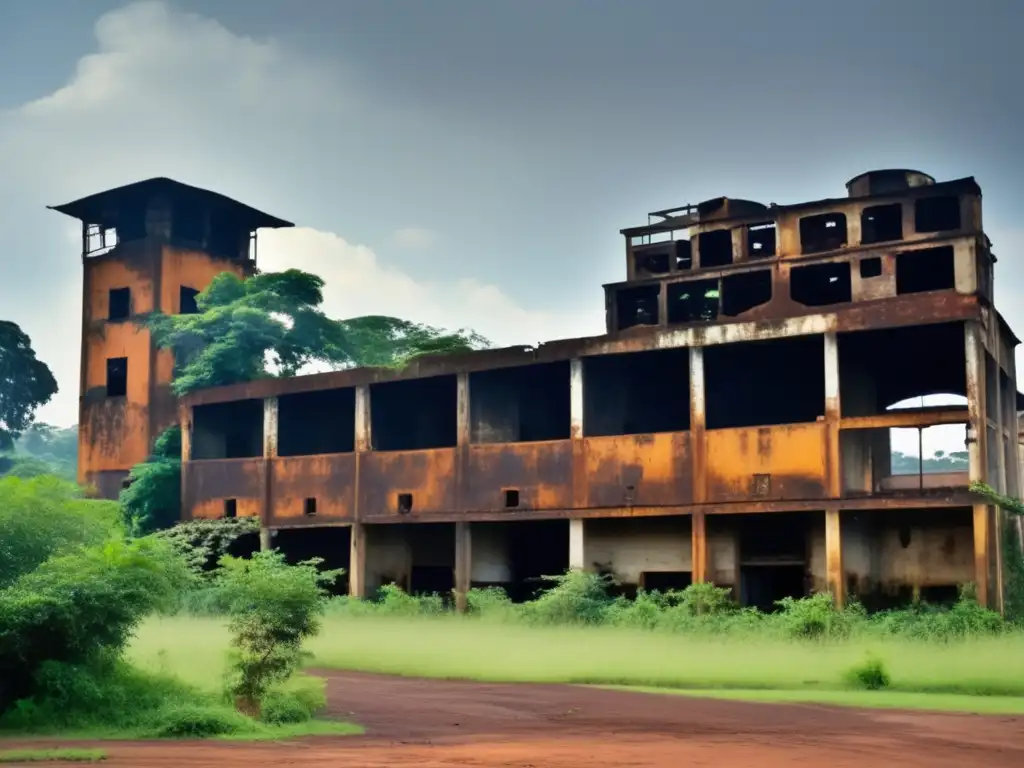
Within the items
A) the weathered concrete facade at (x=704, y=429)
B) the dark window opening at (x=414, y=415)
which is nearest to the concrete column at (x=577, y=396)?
the weathered concrete facade at (x=704, y=429)

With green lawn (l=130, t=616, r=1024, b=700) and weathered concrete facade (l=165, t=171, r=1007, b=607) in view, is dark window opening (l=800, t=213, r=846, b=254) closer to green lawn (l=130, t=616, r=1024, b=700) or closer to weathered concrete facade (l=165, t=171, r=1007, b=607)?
weathered concrete facade (l=165, t=171, r=1007, b=607)

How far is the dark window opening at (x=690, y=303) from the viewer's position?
35.4m

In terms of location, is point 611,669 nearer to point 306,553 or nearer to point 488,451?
point 488,451

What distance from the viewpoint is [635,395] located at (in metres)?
32.1

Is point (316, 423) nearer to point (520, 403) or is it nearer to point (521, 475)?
point (520, 403)

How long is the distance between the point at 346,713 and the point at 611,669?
606 centimetres

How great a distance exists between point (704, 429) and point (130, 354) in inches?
889

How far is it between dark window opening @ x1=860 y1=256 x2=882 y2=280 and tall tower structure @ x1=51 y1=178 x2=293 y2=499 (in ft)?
73.2

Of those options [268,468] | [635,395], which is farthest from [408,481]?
[635,395]

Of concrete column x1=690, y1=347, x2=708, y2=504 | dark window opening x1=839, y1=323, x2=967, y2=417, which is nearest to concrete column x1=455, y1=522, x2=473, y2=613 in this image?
concrete column x1=690, y1=347, x2=708, y2=504

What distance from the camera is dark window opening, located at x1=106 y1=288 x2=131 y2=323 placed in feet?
144

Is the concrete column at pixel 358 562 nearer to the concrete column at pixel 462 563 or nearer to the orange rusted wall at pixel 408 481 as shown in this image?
the orange rusted wall at pixel 408 481

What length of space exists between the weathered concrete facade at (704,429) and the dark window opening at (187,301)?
24.6 feet

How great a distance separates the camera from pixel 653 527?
29.3 meters
